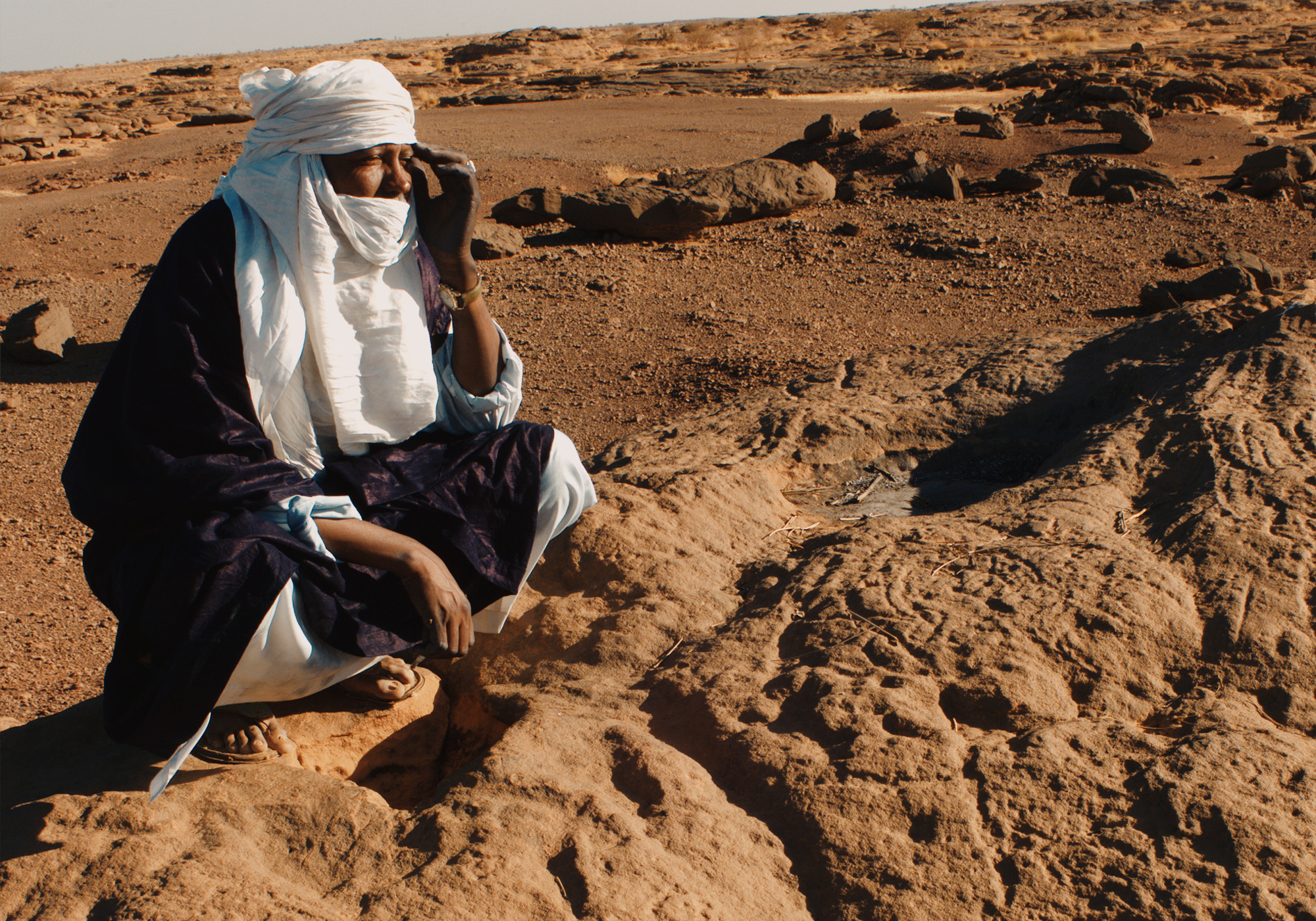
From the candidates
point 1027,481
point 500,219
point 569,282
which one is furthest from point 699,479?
point 500,219

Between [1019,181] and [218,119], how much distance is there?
16.9 m

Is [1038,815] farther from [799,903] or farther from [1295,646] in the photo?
[1295,646]

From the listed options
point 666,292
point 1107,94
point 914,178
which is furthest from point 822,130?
point 666,292

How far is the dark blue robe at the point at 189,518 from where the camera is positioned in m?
2.13

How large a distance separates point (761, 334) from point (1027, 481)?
151 inches

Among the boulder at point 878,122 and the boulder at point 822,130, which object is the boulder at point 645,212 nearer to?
the boulder at point 822,130

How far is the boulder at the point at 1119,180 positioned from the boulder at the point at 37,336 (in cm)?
862

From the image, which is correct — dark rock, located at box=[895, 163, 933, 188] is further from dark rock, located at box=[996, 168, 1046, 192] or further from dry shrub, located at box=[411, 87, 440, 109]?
dry shrub, located at box=[411, 87, 440, 109]

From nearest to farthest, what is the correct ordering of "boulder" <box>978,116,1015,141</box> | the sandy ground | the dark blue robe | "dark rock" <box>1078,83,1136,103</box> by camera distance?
the dark blue robe
the sandy ground
"boulder" <box>978,116,1015,141</box>
"dark rock" <box>1078,83,1136,103</box>

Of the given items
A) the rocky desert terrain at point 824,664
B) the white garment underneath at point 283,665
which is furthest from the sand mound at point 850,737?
the white garment underneath at point 283,665

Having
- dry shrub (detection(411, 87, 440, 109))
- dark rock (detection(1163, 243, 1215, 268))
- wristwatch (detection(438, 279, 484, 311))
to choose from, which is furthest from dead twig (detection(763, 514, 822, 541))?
dry shrub (detection(411, 87, 440, 109))

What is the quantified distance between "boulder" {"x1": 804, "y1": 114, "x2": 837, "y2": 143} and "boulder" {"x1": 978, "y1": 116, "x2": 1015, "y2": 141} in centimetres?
178

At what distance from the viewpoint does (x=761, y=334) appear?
268 inches

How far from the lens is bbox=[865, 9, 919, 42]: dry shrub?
1255 inches
